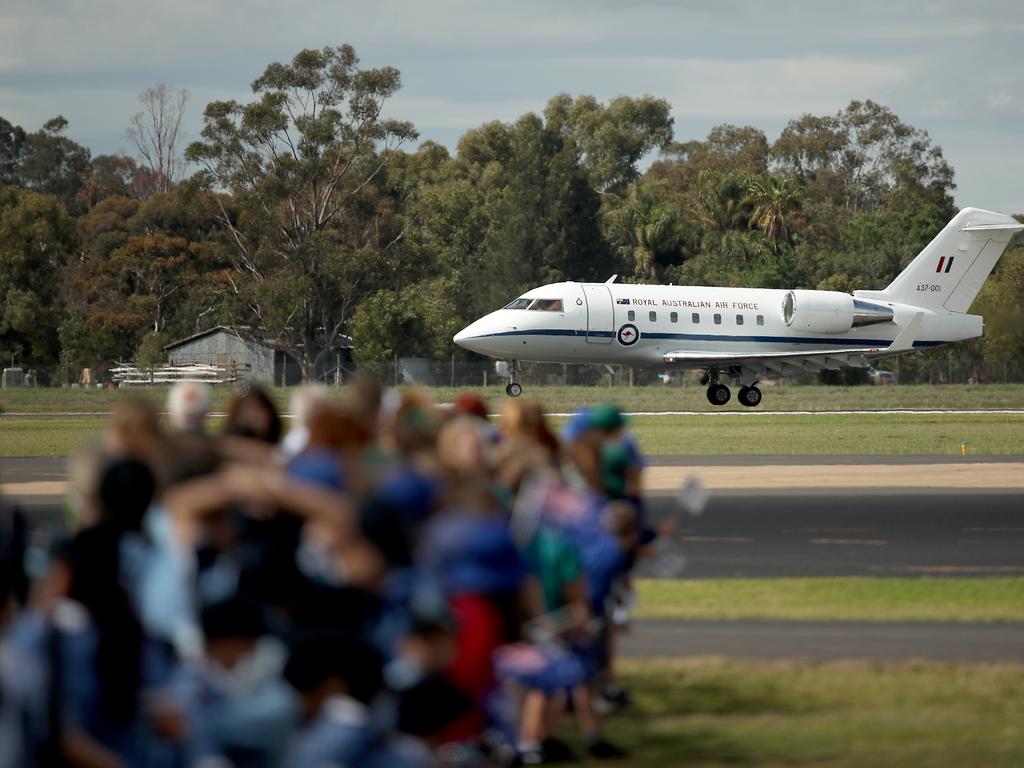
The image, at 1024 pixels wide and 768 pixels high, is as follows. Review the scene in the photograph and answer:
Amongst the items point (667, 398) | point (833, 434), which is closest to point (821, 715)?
point (833, 434)

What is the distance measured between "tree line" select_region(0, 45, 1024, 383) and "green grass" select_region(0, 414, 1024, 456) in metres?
22.9

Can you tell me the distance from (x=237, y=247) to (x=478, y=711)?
3223 inches

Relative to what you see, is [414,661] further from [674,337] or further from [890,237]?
[890,237]

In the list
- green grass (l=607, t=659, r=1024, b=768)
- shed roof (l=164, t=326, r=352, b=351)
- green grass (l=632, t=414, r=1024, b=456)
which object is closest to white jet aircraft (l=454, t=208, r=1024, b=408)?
green grass (l=632, t=414, r=1024, b=456)

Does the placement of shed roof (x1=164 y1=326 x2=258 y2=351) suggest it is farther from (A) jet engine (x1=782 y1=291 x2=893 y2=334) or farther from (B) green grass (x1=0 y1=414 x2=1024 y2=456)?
(A) jet engine (x1=782 y1=291 x2=893 y2=334)

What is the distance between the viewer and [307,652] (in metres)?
5.43

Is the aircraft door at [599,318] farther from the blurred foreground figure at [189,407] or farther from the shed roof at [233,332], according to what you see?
the blurred foreground figure at [189,407]

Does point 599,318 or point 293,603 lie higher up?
point 599,318

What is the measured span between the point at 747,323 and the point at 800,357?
6.54 ft

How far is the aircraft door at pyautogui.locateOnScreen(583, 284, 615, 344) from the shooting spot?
47.9m

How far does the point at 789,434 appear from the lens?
3866 cm

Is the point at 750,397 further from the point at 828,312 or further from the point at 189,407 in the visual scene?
the point at 189,407

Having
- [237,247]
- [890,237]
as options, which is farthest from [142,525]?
[890,237]

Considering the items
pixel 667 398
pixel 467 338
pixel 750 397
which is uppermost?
pixel 467 338
